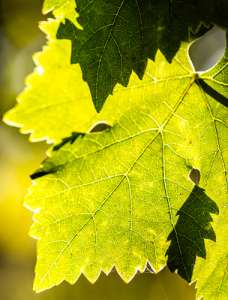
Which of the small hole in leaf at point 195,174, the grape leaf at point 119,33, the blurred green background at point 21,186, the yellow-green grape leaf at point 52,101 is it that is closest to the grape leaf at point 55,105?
the yellow-green grape leaf at point 52,101

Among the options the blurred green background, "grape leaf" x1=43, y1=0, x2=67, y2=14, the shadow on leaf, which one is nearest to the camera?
"grape leaf" x1=43, y1=0, x2=67, y2=14

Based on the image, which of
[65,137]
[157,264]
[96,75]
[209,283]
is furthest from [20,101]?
[209,283]

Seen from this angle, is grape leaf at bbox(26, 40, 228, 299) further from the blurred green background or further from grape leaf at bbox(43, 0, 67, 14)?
→ the blurred green background

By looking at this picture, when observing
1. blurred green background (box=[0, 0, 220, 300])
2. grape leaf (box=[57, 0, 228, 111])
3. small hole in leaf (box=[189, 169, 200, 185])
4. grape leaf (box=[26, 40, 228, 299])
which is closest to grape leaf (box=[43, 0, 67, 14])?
grape leaf (box=[57, 0, 228, 111])

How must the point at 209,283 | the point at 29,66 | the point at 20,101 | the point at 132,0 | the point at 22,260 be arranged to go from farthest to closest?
the point at 22,260 → the point at 29,66 → the point at 209,283 → the point at 20,101 → the point at 132,0

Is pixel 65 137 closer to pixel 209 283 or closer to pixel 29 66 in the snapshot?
pixel 209 283

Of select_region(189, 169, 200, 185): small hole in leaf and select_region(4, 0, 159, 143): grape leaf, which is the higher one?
select_region(4, 0, 159, 143): grape leaf

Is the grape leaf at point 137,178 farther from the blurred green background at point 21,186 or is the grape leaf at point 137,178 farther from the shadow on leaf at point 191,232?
the blurred green background at point 21,186
